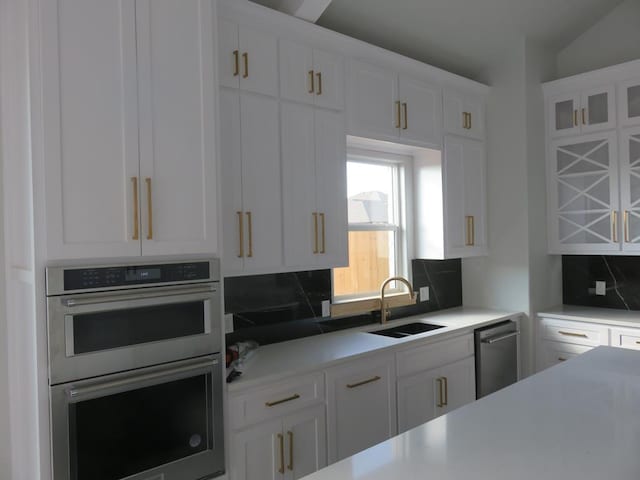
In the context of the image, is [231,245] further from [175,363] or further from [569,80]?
[569,80]

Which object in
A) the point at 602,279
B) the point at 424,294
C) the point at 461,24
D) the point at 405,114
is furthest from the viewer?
the point at 602,279

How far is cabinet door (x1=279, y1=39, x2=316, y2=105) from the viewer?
2.71 meters

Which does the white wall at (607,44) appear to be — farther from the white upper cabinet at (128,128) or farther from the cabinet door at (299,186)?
the white upper cabinet at (128,128)

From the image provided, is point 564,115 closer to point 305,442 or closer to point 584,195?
point 584,195

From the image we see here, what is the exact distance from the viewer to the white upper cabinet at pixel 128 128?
67.7 inches

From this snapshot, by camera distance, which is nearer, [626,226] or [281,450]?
[281,450]

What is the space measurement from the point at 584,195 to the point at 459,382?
69.2 inches

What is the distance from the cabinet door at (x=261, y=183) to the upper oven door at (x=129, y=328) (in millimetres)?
528

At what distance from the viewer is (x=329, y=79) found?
2930 mm

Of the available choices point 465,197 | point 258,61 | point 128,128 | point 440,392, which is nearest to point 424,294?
point 465,197

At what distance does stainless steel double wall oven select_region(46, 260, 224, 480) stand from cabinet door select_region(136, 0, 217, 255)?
0.15 meters

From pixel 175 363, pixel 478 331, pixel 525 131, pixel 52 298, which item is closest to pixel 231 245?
pixel 175 363

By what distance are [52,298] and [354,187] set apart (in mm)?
2262

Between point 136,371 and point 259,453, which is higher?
point 136,371
